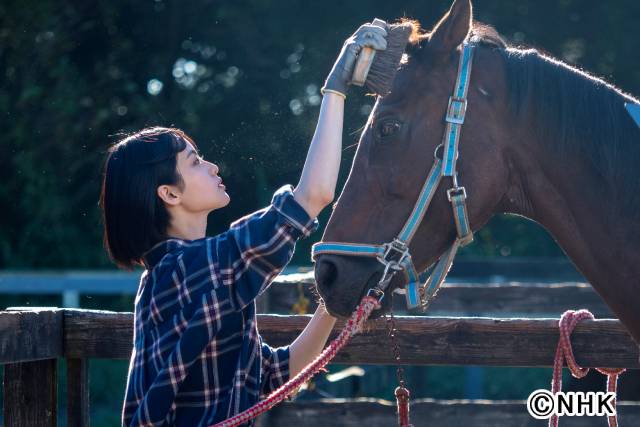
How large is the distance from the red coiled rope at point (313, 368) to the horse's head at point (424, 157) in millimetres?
91

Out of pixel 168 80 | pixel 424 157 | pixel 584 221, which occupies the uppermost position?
pixel 168 80

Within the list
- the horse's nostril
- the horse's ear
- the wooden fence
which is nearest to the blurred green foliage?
the wooden fence

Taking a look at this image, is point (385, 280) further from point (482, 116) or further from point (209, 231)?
point (209, 231)

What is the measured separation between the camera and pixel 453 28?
2.90 m

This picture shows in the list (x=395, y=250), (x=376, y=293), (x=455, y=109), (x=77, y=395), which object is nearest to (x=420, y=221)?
(x=395, y=250)

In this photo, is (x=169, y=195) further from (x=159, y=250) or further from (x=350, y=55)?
(x=350, y=55)

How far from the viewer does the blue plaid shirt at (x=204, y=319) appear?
7.50ft

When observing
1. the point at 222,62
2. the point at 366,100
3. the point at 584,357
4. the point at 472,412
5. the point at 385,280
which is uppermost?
the point at 222,62

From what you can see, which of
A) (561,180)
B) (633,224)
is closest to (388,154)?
(561,180)

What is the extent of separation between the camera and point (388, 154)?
285 cm

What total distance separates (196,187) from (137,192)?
0.17m

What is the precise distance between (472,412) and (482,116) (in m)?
2.02

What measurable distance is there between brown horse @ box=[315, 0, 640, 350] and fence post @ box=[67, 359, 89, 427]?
1196 mm

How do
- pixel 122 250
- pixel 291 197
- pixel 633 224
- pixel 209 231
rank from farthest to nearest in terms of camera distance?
pixel 209 231, pixel 633 224, pixel 122 250, pixel 291 197
